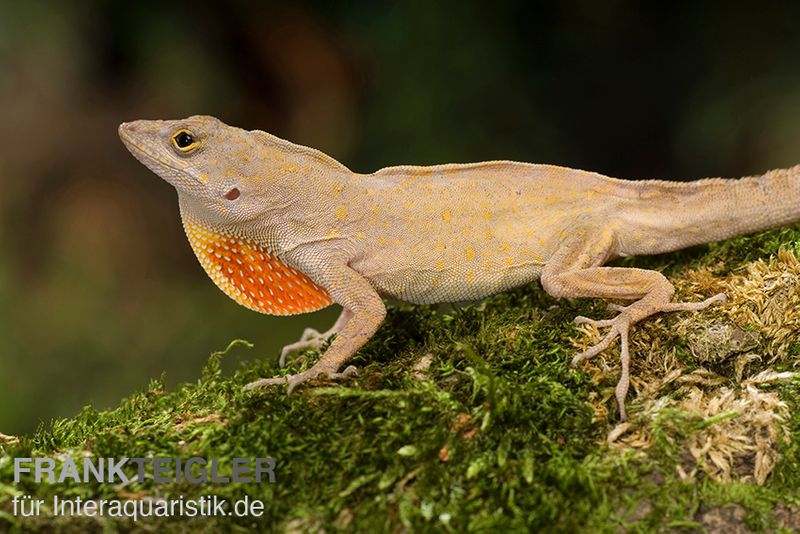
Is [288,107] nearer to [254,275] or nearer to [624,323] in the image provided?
[254,275]

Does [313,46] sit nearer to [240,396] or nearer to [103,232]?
[103,232]

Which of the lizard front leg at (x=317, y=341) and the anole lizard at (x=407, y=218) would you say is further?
the lizard front leg at (x=317, y=341)

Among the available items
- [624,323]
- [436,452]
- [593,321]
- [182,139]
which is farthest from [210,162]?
[624,323]

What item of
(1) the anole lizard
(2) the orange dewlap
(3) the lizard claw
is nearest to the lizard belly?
(1) the anole lizard

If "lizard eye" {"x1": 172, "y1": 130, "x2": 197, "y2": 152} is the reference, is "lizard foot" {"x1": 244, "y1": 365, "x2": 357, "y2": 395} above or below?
below

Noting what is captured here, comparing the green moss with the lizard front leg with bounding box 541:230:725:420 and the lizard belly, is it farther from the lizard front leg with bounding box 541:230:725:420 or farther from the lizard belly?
the lizard belly

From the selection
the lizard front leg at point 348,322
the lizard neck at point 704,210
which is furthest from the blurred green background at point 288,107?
the lizard front leg at point 348,322

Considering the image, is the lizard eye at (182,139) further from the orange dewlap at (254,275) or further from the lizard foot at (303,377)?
the lizard foot at (303,377)
